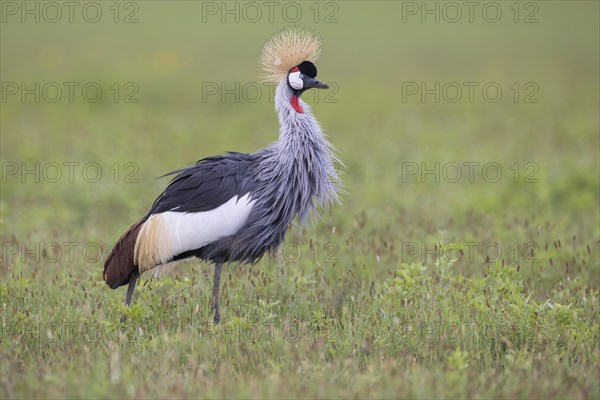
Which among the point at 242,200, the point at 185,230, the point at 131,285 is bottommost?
A: the point at 131,285

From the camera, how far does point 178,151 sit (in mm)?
12547

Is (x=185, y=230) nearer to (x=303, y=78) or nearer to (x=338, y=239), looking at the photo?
(x=303, y=78)

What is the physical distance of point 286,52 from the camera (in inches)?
239

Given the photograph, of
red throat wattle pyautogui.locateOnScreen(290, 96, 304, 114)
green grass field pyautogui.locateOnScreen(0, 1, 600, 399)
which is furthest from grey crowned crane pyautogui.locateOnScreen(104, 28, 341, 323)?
green grass field pyautogui.locateOnScreen(0, 1, 600, 399)

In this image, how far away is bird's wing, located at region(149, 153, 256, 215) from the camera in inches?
223

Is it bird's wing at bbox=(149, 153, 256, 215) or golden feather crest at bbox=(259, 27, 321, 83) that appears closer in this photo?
bird's wing at bbox=(149, 153, 256, 215)

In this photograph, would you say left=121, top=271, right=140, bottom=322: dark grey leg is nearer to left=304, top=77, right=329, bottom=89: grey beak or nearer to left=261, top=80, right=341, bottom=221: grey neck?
left=261, top=80, right=341, bottom=221: grey neck

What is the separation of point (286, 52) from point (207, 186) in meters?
1.21

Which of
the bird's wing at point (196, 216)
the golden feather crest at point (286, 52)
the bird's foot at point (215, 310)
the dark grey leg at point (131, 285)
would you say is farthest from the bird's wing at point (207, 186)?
the golden feather crest at point (286, 52)

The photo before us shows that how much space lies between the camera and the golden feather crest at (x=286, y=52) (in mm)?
6070

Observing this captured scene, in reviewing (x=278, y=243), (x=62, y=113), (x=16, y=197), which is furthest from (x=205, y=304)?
(x=62, y=113)

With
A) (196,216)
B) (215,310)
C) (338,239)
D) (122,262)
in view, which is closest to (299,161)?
(196,216)

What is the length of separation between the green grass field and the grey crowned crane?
0.34 m

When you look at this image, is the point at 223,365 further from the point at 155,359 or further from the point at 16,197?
the point at 16,197
